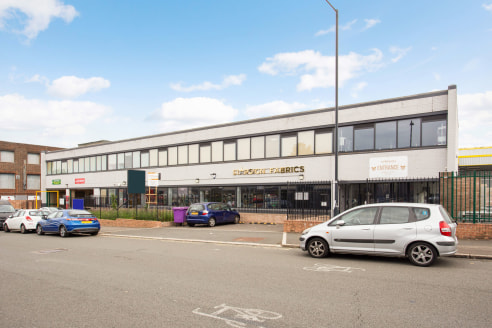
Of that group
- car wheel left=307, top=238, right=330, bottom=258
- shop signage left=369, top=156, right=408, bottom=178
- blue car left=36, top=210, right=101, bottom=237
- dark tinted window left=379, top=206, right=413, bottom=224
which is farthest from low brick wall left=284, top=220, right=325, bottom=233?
blue car left=36, top=210, right=101, bottom=237

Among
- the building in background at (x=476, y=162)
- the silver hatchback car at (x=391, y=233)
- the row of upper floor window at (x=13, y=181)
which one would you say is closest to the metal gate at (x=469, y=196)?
the silver hatchback car at (x=391, y=233)

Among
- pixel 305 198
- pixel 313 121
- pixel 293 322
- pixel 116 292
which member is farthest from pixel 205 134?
pixel 293 322

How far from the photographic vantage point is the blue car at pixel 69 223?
17.5m

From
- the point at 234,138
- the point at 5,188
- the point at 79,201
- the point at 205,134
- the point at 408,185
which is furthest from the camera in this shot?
the point at 5,188

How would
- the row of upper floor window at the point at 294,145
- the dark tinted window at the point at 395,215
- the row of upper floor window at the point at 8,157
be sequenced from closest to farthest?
the dark tinted window at the point at 395,215 → the row of upper floor window at the point at 294,145 → the row of upper floor window at the point at 8,157

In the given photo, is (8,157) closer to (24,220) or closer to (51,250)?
(24,220)

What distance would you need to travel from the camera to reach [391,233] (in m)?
9.17

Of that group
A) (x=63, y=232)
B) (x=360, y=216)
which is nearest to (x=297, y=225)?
(x=360, y=216)

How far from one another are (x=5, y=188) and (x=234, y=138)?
40655mm

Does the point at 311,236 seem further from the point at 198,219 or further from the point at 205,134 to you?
the point at 205,134

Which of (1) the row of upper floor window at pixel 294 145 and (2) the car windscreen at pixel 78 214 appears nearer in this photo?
(2) the car windscreen at pixel 78 214

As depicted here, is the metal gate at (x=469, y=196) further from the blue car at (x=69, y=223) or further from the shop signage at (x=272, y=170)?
the blue car at (x=69, y=223)

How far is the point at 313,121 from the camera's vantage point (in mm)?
22922

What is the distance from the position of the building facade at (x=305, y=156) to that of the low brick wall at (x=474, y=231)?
3921 mm
